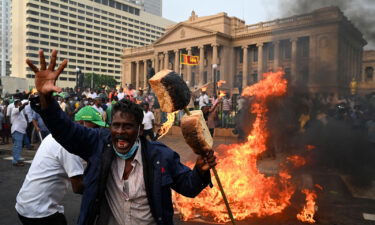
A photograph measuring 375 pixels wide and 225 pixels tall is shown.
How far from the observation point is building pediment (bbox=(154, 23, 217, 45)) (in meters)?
53.6

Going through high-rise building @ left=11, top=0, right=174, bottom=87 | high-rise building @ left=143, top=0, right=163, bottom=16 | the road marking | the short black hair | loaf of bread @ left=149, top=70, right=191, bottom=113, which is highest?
high-rise building @ left=143, top=0, right=163, bottom=16

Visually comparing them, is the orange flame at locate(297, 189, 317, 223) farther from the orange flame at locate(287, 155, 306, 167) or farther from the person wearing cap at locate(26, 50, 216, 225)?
the person wearing cap at locate(26, 50, 216, 225)

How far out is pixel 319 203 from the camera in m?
5.72

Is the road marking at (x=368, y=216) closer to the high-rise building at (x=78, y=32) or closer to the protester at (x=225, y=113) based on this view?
the protester at (x=225, y=113)

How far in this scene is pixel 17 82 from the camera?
6194 cm

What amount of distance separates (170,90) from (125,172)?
2.11 ft

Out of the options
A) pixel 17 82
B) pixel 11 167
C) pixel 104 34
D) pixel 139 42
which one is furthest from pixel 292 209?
pixel 139 42

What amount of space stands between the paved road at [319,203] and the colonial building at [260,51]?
299cm

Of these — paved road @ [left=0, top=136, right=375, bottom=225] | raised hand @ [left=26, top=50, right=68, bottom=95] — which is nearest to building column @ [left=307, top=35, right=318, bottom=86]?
paved road @ [left=0, top=136, right=375, bottom=225]

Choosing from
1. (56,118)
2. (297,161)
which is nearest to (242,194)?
(297,161)

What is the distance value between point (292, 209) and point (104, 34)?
123765 mm

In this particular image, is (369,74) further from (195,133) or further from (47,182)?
(47,182)

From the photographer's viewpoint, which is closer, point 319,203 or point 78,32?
point 319,203

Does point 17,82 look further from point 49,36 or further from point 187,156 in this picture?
point 187,156
